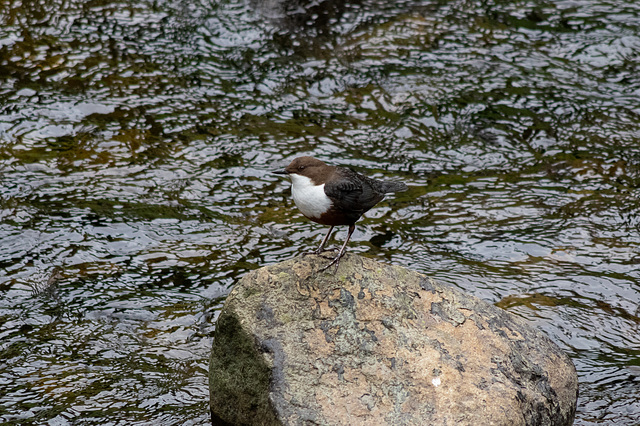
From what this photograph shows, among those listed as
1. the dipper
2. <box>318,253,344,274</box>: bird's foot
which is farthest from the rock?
the dipper

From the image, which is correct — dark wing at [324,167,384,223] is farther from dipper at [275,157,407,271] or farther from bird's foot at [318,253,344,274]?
bird's foot at [318,253,344,274]

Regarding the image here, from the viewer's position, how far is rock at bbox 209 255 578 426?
3.25m

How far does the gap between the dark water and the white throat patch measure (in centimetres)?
129

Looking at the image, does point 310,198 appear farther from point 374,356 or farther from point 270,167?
point 270,167

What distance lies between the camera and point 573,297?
5.02 metres

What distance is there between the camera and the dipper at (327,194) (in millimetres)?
3816

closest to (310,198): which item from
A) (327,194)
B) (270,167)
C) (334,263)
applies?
(327,194)

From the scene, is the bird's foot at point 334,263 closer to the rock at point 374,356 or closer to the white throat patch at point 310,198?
the rock at point 374,356

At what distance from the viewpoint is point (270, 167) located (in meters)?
6.46

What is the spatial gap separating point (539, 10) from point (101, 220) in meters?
6.41

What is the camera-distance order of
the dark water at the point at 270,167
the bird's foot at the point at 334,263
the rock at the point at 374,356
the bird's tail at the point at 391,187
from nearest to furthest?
the rock at the point at 374,356, the bird's foot at the point at 334,263, the bird's tail at the point at 391,187, the dark water at the point at 270,167

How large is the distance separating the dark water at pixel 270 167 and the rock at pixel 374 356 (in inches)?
23.8

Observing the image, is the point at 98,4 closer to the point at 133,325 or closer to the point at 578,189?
the point at 133,325

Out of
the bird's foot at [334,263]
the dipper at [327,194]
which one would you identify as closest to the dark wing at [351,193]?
the dipper at [327,194]
